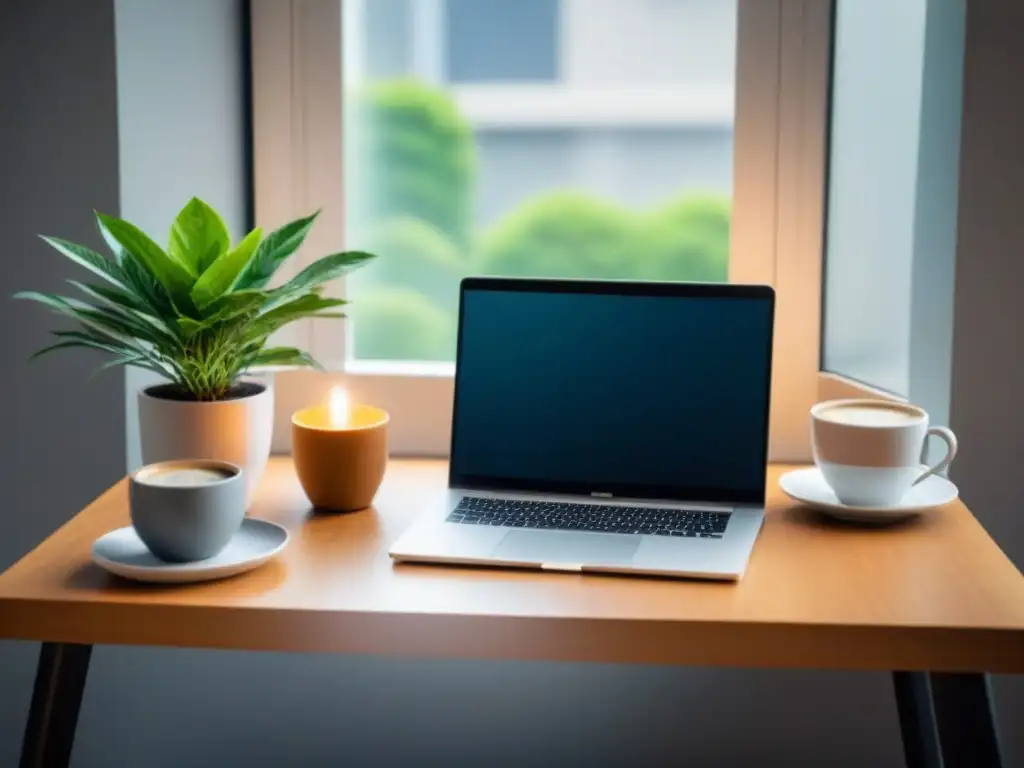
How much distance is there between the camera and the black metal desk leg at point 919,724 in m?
1.46

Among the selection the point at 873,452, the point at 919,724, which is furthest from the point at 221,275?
the point at 919,724

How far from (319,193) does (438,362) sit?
0.26 m

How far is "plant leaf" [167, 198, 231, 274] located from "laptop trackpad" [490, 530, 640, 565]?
401mm

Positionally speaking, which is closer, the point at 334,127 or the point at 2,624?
the point at 2,624

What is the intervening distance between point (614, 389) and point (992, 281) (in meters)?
0.40

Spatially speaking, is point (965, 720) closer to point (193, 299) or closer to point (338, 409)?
point (338, 409)

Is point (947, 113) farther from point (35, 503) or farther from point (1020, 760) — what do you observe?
point (35, 503)

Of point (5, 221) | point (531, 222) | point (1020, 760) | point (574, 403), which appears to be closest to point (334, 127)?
point (531, 222)

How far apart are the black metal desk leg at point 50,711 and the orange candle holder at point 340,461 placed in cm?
27

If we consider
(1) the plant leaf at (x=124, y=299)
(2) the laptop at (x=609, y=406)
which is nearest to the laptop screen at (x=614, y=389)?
(2) the laptop at (x=609, y=406)

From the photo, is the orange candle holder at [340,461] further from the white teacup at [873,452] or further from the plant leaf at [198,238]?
the white teacup at [873,452]

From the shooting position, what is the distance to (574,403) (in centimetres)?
137

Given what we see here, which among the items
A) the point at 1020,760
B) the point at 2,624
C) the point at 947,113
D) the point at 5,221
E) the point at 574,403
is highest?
the point at 947,113

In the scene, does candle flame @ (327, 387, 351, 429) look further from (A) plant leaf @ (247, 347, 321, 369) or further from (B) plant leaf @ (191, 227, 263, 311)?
(B) plant leaf @ (191, 227, 263, 311)
